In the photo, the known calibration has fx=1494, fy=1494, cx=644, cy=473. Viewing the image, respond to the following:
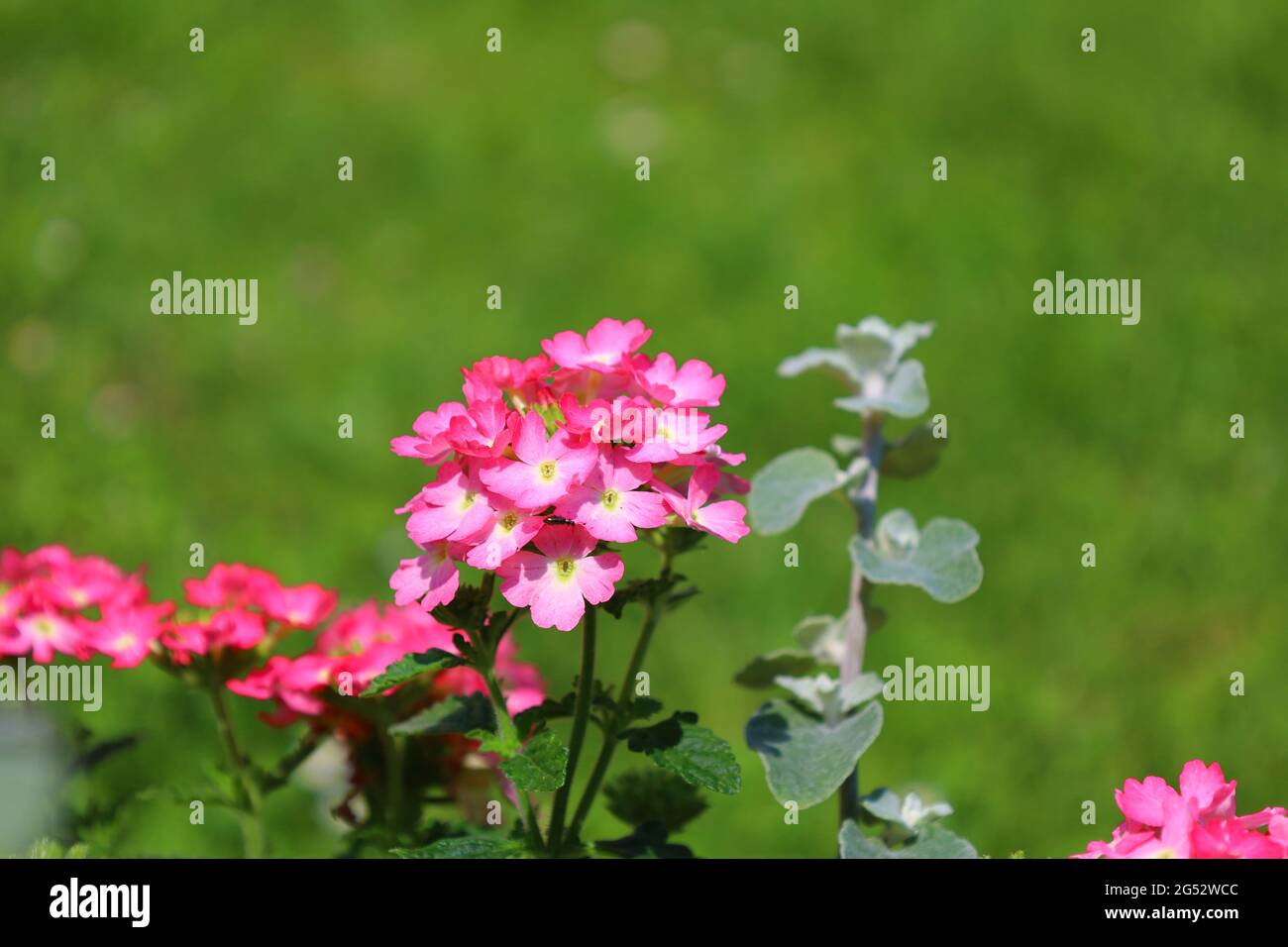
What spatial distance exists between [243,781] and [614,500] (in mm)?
641

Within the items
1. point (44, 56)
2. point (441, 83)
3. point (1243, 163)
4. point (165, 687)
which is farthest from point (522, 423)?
point (44, 56)

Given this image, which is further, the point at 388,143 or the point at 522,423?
the point at 388,143

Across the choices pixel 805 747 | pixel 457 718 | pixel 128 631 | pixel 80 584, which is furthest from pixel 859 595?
pixel 80 584

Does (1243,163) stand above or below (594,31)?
below

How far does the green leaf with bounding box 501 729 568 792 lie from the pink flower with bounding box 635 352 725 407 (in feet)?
0.99

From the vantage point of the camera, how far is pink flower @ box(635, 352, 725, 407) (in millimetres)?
1275

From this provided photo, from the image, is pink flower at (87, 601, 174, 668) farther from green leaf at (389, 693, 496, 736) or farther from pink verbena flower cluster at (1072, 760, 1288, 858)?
pink verbena flower cluster at (1072, 760, 1288, 858)

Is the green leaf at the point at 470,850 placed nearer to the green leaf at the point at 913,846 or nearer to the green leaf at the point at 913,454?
the green leaf at the point at 913,846

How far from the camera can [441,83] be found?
4.99 metres

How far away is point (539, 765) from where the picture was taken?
1.18 meters

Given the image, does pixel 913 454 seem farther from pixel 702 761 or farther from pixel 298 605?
pixel 298 605

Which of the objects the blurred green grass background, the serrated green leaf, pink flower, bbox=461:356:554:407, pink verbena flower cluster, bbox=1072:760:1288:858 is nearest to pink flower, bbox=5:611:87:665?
pink flower, bbox=461:356:554:407

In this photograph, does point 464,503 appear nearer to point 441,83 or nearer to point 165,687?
point 165,687
